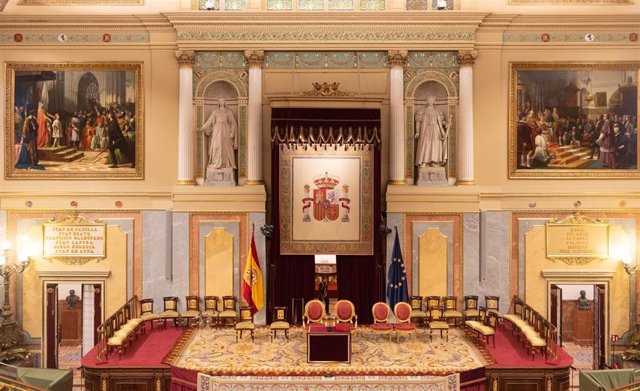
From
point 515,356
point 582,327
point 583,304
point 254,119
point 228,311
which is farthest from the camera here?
point 583,304

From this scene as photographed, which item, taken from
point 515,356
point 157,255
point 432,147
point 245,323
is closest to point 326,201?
point 432,147

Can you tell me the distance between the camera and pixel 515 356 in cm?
1510

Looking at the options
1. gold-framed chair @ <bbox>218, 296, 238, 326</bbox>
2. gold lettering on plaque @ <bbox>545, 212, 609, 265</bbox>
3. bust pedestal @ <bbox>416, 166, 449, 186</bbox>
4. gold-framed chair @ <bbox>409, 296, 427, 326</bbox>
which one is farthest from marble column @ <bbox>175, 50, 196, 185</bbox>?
gold lettering on plaque @ <bbox>545, 212, 609, 265</bbox>

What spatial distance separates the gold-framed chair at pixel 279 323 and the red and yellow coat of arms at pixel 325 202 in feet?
8.47

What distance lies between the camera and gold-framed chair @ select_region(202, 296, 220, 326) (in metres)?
17.7

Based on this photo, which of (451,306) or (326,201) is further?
(326,201)

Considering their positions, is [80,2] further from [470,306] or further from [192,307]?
[470,306]

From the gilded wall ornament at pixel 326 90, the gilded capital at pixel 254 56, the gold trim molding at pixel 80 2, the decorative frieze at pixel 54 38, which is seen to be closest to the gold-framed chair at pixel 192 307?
the gilded wall ornament at pixel 326 90

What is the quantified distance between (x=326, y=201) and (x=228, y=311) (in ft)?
12.4

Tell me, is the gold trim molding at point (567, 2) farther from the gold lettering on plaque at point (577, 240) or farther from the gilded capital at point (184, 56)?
the gilded capital at point (184, 56)

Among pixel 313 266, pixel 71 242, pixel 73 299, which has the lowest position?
pixel 73 299

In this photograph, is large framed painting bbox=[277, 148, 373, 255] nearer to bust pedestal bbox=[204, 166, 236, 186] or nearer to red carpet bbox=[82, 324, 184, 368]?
bust pedestal bbox=[204, 166, 236, 186]

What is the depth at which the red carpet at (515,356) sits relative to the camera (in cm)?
1448

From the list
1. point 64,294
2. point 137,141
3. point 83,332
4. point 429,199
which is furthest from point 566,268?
point 64,294
